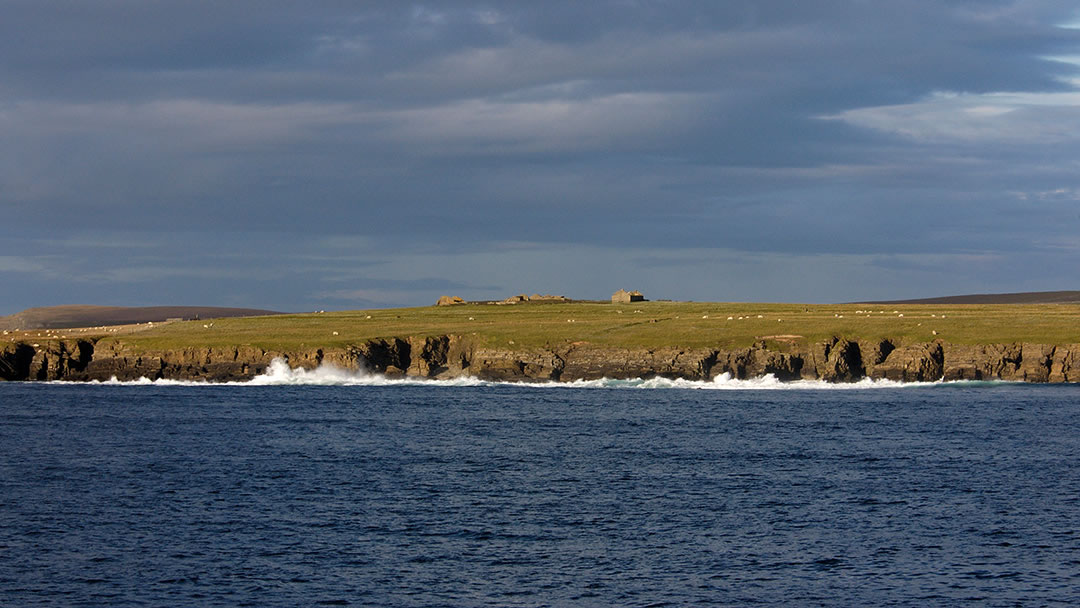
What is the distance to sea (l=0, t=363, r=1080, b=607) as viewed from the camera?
42062 mm

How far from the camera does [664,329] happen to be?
538 feet

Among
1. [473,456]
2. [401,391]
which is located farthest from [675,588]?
[401,391]

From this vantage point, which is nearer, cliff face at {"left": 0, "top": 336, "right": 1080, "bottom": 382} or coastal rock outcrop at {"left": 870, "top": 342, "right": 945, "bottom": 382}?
cliff face at {"left": 0, "top": 336, "right": 1080, "bottom": 382}

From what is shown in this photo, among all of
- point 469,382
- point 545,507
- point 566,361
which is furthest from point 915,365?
point 545,507

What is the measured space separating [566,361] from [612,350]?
619 centimetres

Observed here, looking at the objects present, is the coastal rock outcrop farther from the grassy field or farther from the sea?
the sea

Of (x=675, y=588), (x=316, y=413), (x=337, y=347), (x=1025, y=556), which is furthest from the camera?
(x=337, y=347)

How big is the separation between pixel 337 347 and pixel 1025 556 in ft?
389

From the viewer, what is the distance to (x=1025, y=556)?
151 feet

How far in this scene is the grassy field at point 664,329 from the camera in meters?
147

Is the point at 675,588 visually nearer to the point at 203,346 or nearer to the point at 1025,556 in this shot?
the point at 1025,556

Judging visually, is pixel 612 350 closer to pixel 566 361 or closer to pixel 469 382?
pixel 566 361

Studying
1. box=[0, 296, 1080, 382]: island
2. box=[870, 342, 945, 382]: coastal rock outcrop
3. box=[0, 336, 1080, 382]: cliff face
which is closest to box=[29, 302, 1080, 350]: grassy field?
box=[0, 296, 1080, 382]: island

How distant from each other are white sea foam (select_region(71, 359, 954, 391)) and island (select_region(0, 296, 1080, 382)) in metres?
1.12
